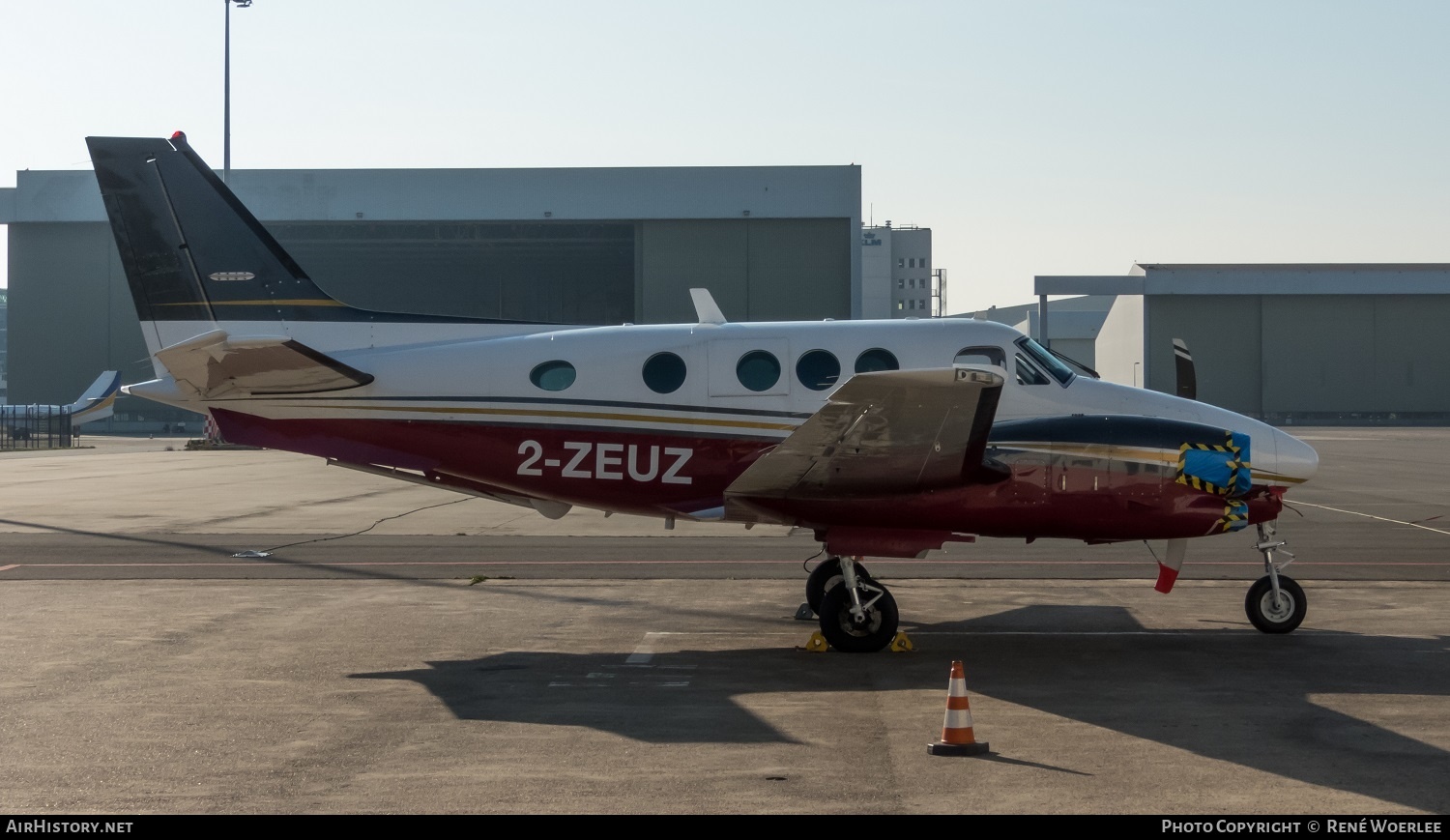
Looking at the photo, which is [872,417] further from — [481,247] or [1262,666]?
[481,247]

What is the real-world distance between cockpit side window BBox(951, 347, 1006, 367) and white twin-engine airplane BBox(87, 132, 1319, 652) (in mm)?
20

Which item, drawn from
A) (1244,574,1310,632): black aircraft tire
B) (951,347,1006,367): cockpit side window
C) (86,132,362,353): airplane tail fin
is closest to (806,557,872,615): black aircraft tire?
(951,347,1006,367): cockpit side window

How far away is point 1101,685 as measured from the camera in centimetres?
993

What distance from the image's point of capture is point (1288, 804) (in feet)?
22.2

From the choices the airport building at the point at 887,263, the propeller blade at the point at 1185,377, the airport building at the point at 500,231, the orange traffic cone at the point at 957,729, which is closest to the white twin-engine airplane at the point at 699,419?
the propeller blade at the point at 1185,377

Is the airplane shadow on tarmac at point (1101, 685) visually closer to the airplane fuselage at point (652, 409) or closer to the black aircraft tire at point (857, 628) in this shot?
the black aircraft tire at point (857, 628)

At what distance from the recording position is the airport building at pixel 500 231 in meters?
70.1

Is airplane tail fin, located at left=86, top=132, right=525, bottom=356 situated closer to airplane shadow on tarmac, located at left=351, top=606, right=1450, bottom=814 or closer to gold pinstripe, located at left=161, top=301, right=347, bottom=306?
gold pinstripe, located at left=161, top=301, right=347, bottom=306

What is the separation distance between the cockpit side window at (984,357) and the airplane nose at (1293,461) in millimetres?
2558

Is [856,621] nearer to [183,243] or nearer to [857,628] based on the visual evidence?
[857,628]

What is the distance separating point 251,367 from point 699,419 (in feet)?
13.6

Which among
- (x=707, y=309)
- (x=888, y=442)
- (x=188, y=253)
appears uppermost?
(x=188, y=253)

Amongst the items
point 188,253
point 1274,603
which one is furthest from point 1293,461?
point 188,253
